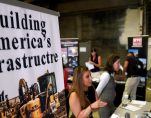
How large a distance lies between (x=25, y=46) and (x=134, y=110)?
2250 millimetres

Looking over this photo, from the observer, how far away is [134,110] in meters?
3.19

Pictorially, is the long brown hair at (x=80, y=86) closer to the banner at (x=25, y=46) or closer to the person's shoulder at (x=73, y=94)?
the person's shoulder at (x=73, y=94)

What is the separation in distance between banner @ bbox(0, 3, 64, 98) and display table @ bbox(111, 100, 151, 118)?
1.40 meters

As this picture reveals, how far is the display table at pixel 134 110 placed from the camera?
9.77 ft

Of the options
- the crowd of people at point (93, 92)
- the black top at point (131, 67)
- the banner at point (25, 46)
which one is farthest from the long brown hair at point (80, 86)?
the black top at point (131, 67)

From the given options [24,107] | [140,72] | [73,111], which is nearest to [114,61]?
[73,111]

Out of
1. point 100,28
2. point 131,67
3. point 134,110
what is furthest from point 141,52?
point 134,110

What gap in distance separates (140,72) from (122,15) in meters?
2.93

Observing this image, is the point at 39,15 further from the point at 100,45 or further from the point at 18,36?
the point at 100,45

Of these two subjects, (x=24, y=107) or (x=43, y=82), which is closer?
(x=24, y=107)

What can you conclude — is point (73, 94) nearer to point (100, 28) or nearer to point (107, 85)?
point (107, 85)

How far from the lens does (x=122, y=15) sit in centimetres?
804

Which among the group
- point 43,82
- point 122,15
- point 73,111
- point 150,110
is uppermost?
point 122,15

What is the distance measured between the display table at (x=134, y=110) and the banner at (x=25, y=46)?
4.61ft
